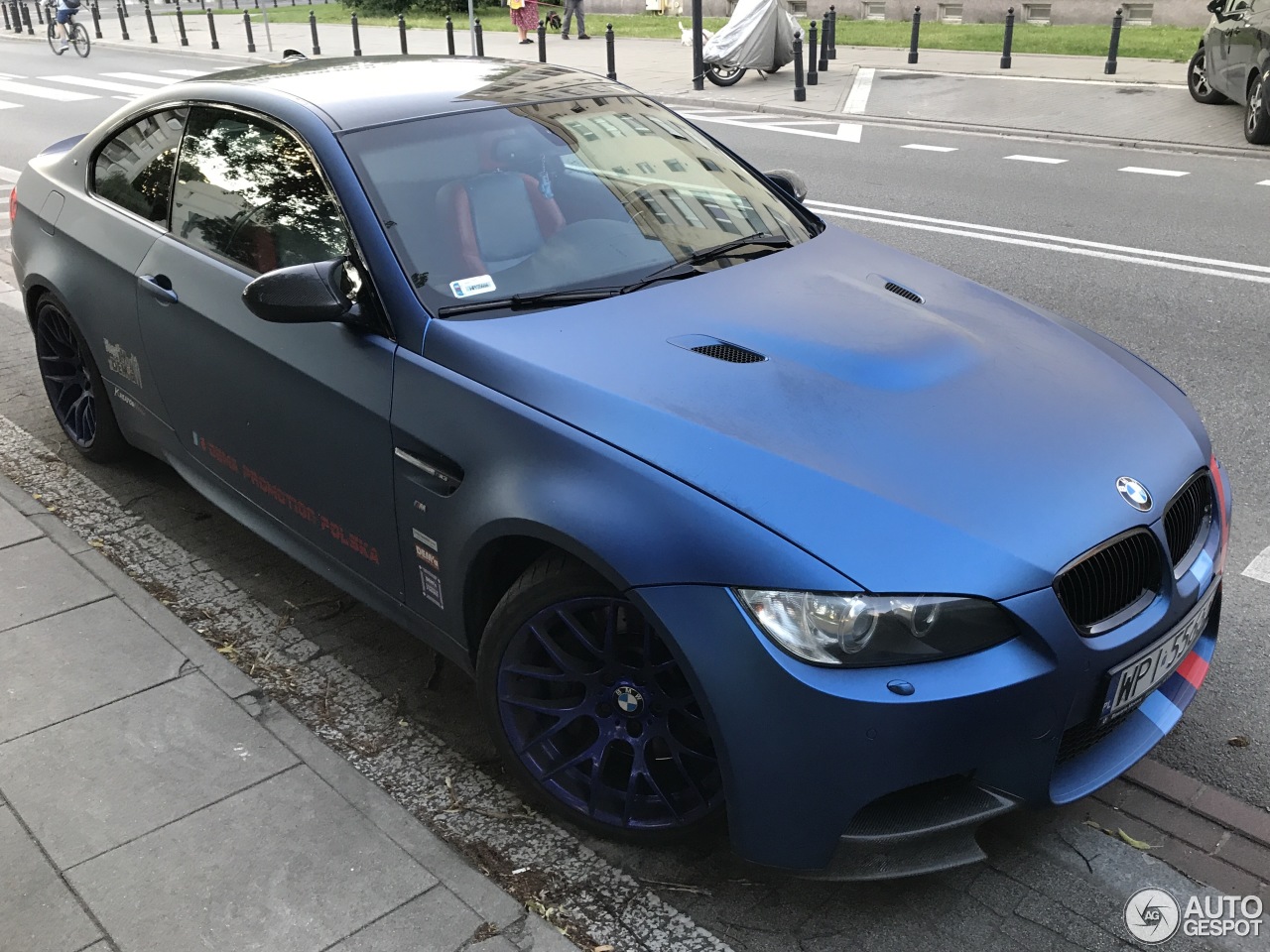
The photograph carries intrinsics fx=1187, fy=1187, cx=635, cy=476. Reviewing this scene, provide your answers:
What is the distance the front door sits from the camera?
3.26 metres

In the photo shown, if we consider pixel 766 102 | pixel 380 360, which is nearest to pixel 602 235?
pixel 380 360

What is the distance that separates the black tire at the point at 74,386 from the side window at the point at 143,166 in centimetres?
59

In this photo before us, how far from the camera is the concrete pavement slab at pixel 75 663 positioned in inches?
138

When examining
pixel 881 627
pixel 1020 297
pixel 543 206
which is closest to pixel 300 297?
pixel 543 206

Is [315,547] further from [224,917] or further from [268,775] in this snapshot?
[224,917]

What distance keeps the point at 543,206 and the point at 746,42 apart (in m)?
16.1

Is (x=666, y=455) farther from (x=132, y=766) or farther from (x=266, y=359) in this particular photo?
(x=132, y=766)

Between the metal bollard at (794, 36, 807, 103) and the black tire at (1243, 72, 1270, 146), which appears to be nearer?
the black tire at (1243, 72, 1270, 146)

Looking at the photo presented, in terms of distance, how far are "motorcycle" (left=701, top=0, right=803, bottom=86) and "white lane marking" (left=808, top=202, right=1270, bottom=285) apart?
8815 millimetres

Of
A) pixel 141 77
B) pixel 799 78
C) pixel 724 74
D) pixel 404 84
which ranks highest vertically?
pixel 404 84

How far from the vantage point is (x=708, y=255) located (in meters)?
3.60

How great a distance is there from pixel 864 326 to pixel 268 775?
2.00m

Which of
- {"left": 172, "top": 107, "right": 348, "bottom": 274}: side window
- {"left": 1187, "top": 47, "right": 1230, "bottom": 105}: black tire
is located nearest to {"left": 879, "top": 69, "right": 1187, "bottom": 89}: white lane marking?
{"left": 1187, "top": 47, "right": 1230, "bottom": 105}: black tire

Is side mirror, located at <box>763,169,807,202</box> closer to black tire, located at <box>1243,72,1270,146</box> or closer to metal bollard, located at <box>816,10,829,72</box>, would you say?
black tire, located at <box>1243,72,1270,146</box>
